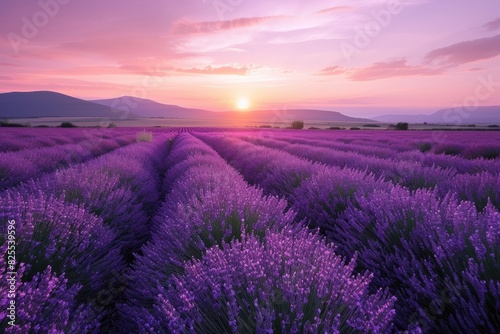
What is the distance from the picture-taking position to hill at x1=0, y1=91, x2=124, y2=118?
6247 inches

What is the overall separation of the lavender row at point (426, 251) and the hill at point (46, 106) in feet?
546

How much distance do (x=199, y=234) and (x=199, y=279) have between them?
2.81ft

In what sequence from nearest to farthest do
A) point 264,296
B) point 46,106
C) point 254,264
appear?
point 264,296 < point 254,264 < point 46,106

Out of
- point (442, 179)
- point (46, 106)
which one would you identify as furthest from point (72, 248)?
point (46, 106)

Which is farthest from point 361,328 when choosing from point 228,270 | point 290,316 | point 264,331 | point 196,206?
point 196,206

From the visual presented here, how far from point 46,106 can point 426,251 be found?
19525 cm

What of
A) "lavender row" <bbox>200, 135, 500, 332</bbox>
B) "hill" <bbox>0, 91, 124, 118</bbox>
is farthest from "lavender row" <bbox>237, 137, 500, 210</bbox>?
"hill" <bbox>0, 91, 124, 118</bbox>

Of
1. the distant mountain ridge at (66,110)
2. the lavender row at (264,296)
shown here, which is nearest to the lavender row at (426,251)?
the lavender row at (264,296)

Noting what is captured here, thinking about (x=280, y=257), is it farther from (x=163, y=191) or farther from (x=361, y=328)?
(x=163, y=191)

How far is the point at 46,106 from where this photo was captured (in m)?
170

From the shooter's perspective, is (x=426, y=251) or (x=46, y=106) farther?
(x=46, y=106)

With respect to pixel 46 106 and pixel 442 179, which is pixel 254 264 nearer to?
pixel 442 179

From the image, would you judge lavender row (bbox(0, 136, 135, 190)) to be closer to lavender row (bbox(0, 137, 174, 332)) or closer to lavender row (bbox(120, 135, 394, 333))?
lavender row (bbox(0, 137, 174, 332))

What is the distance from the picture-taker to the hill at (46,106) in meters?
159
